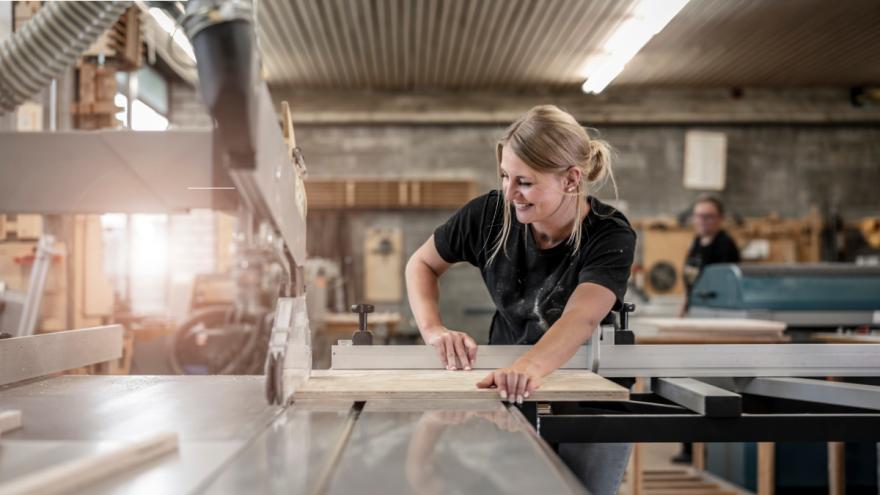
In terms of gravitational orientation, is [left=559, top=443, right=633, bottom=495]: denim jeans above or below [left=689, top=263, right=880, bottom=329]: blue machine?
below

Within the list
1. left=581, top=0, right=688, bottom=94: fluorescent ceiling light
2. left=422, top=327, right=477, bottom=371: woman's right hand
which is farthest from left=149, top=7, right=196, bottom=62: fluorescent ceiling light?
left=422, top=327, right=477, bottom=371: woman's right hand

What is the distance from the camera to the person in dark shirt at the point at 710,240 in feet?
15.1

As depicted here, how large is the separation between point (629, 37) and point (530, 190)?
4355 mm

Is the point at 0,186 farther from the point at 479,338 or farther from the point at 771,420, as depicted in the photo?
A: the point at 479,338

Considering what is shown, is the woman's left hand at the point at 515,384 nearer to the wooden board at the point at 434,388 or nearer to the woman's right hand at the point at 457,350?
the wooden board at the point at 434,388

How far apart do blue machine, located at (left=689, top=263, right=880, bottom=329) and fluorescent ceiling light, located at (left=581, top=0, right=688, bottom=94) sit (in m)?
1.98

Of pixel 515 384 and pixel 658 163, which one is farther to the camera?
pixel 658 163

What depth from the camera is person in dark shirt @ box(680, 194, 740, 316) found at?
182 inches

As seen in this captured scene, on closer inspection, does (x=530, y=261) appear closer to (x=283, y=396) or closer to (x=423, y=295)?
(x=423, y=295)

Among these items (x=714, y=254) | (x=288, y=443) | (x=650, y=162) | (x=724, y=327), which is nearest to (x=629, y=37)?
(x=714, y=254)

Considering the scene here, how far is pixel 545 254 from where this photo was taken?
1.80m

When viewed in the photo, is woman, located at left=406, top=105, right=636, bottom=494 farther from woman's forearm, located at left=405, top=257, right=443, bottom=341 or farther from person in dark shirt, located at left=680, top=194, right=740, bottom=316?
person in dark shirt, located at left=680, top=194, right=740, bottom=316

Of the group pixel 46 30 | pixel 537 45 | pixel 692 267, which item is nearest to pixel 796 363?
pixel 46 30

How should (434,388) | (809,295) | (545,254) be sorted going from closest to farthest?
(434,388) < (545,254) < (809,295)
